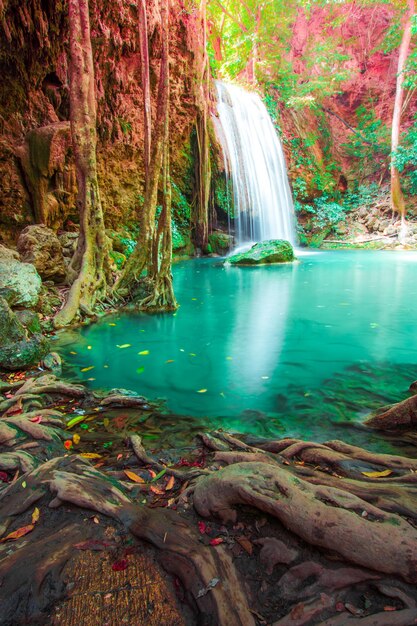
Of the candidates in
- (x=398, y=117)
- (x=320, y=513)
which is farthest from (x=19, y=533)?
(x=398, y=117)

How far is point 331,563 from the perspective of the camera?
113cm

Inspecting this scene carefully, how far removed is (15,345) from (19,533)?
2.55m

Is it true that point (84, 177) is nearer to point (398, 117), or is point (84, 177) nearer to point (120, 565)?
point (120, 565)

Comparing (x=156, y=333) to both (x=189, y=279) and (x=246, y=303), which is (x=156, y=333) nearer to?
(x=246, y=303)

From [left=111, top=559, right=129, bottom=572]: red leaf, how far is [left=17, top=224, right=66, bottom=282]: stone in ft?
17.0

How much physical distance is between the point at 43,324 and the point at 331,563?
14.9ft

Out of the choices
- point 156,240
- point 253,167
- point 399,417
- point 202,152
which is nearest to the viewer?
point 399,417

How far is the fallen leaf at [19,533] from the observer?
4.28ft

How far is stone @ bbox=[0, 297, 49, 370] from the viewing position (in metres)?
3.41

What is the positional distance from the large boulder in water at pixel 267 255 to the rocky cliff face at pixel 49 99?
4.69 m

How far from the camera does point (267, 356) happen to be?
4137 millimetres

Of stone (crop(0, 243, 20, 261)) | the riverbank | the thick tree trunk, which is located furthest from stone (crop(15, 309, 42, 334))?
the riverbank

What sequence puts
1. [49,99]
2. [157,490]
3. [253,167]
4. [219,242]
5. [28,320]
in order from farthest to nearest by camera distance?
1. [253,167]
2. [219,242]
3. [49,99]
4. [28,320]
5. [157,490]

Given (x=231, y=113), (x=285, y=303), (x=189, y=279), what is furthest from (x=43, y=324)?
(x=231, y=113)
